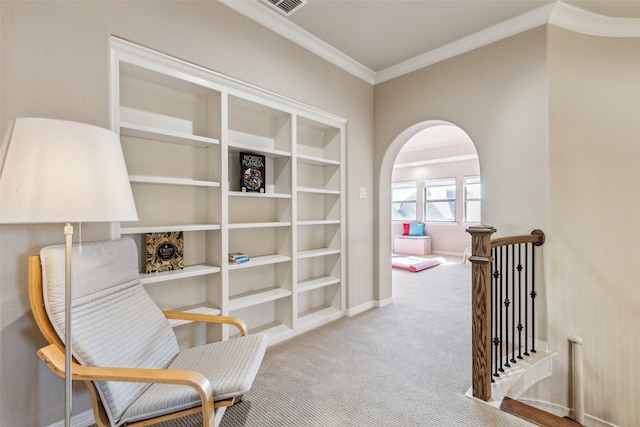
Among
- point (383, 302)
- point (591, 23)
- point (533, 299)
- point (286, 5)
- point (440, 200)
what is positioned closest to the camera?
point (286, 5)

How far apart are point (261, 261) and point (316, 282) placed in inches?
31.4

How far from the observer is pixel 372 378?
203cm

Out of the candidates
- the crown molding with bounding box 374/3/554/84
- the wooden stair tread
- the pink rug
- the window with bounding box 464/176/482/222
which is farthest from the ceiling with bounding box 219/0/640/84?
the window with bounding box 464/176/482/222

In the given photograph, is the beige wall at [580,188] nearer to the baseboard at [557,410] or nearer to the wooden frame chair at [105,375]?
the baseboard at [557,410]

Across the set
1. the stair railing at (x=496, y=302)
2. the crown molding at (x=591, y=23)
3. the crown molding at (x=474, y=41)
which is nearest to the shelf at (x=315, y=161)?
the crown molding at (x=474, y=41)

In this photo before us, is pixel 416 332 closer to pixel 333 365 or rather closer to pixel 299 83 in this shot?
pixel 333 365

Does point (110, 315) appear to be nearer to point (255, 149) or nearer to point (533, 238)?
point (255, 149)

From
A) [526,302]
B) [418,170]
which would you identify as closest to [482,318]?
[526,302]

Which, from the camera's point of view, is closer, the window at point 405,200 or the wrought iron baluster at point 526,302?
the wrought iron baluster at point 526,302

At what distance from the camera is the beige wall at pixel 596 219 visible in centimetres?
245

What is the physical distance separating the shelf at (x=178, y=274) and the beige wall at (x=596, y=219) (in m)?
2.84

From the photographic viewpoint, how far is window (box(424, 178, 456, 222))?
8.07 metres

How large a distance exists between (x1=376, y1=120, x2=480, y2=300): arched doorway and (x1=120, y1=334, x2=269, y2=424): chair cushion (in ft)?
7.37

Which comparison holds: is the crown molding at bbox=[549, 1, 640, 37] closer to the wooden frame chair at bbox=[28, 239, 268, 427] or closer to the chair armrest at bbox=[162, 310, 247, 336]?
the chair armrest at bbox=[162, 310, 247, 336]
